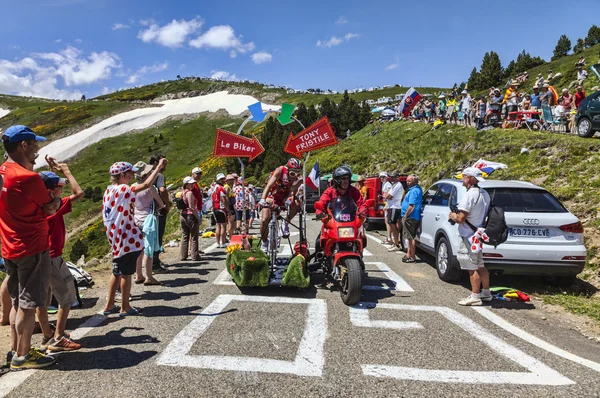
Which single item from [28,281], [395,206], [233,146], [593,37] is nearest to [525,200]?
[395,206]

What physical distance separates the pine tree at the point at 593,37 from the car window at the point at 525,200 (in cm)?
7033

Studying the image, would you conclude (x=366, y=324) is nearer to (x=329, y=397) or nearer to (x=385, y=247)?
(x=329, y=397)

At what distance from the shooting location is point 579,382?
131 inches

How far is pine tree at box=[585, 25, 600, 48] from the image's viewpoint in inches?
2313

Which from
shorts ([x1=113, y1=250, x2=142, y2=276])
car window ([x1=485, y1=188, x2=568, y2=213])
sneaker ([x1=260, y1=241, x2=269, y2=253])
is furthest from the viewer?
sneaker ([x1=260, y1=241, x2=269, y2=253])

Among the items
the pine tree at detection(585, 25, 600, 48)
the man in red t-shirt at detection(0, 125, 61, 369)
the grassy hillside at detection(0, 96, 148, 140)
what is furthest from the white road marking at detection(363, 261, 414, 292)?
the grassy hillside at detection(0, 96, 148, 140)

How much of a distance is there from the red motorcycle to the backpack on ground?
1.79 meters

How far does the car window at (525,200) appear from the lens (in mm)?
6172

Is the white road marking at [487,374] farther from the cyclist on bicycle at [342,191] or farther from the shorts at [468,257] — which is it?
the cyclist on bicycle at [342,191]

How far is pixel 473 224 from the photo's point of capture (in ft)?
18.6

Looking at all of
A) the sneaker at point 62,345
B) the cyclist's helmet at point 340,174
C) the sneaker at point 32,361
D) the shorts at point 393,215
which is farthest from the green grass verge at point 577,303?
the sneaker at point 32,361

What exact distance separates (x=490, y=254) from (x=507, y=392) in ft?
10.3

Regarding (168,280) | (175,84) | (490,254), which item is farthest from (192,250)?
(175,84)

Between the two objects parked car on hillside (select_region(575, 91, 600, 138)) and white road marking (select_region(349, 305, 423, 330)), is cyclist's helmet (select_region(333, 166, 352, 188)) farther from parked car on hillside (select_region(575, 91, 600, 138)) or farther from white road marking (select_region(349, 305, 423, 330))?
parked car on hillside (select_region(575, 91, 600, 138))
